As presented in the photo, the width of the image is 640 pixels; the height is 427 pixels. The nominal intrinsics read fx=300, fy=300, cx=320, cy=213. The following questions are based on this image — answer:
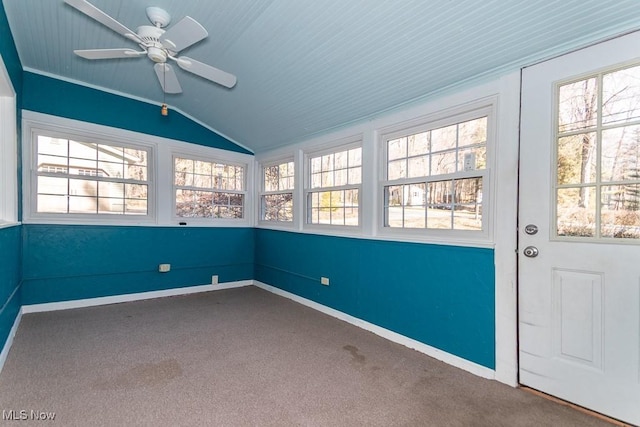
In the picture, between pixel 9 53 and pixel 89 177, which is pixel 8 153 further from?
pixel 89 177

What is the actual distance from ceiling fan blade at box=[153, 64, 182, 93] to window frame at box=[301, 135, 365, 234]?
1.74m

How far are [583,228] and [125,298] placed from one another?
15.4ft

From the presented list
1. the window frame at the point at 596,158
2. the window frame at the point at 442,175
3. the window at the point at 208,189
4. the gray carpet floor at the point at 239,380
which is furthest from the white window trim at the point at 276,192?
the window frame at the point at 596,158

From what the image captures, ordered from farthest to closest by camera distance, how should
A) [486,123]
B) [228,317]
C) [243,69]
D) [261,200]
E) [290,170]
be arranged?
[261,200], [290,170], [228,317], [243,69], [486,123]

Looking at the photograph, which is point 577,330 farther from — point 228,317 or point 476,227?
point 228,317

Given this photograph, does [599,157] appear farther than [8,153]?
No

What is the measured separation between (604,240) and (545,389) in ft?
3.37

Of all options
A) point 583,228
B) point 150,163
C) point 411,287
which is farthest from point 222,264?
point 583,228

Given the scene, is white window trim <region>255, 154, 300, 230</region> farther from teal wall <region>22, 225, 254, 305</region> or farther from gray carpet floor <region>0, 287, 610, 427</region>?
gray carpet floor <region>0, 287, 610, 427</region>

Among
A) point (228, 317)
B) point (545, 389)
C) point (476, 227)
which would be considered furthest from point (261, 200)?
point (545, 389)

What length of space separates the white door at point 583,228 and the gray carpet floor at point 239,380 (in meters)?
0.27

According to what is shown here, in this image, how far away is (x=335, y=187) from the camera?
362 cm

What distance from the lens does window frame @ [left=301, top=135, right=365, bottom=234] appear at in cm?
329

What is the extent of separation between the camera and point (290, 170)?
14.5 feet
